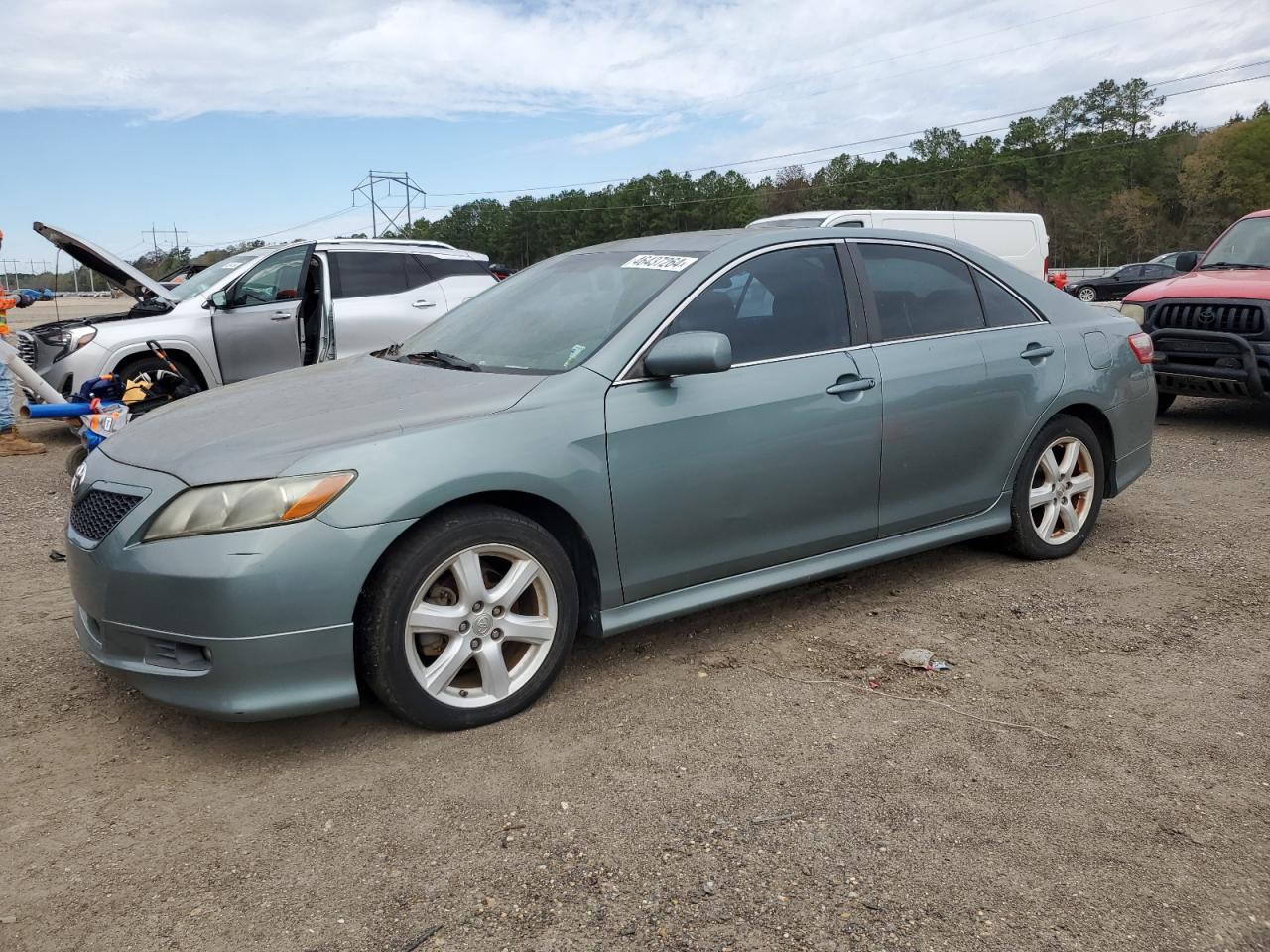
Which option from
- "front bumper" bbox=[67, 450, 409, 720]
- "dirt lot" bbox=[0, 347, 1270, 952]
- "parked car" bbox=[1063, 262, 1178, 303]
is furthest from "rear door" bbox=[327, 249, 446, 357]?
"parked car" bbox=[1063, 262, 1178, 303]

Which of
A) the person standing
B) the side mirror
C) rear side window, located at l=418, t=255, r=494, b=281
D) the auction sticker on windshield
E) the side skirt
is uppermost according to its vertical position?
rear side window, located at l=418, t=255, r=494, b=281

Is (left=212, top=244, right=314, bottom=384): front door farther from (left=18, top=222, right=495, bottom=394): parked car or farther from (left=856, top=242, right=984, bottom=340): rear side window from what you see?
(left=856, top=242, right=984, bottom=340): rear side window

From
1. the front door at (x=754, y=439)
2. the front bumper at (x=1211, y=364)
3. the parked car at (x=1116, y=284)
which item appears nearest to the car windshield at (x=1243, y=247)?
the front bumper at (x=1211, y=364)

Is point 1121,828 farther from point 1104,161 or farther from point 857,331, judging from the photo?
point 1104,161

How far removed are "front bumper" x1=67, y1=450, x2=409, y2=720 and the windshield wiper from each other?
1.00 meters

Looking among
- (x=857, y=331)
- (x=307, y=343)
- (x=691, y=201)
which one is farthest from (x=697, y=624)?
(x=691, y=201)

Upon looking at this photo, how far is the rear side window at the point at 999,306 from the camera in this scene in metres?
4.76

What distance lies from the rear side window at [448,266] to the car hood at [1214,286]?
633 centimetres

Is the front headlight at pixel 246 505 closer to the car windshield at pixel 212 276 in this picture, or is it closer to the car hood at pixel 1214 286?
the car windshield at pixel 212 276

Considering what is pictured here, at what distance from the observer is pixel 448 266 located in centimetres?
1032

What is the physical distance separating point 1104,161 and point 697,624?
8004 cm

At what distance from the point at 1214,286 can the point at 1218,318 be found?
35 centimetres

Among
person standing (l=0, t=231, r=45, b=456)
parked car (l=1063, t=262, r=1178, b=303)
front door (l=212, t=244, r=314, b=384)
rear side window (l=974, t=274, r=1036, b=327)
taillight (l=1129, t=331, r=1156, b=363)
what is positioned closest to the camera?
rear side window (l=974, t=274, r=1036, b=327)

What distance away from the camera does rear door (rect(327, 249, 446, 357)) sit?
30.5 feet
